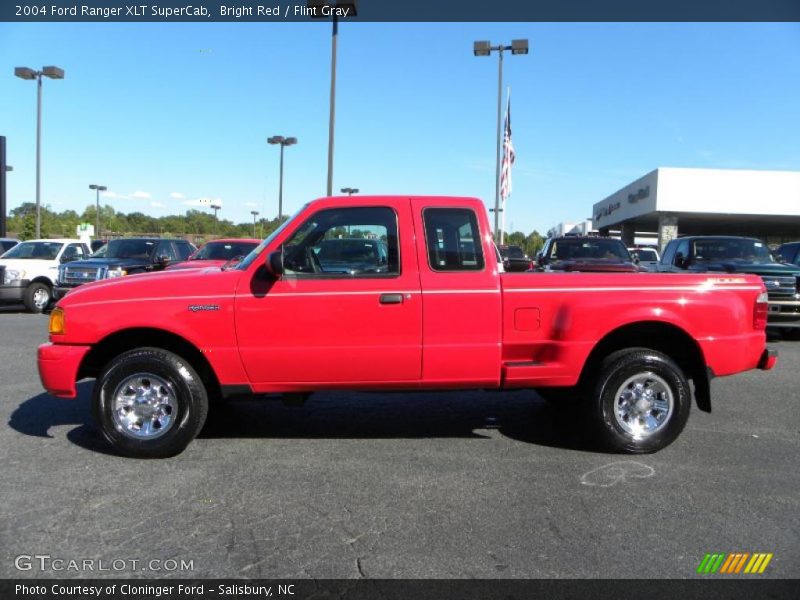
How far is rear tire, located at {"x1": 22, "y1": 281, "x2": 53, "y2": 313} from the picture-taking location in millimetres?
14703

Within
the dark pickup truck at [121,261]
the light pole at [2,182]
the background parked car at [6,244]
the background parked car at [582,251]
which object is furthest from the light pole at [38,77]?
the background parked car at [582,251]

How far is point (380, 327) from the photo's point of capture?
15.7 feet

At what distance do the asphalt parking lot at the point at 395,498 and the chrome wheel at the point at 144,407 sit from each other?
247 millimetres

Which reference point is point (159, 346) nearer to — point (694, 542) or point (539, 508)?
point (539, 508)

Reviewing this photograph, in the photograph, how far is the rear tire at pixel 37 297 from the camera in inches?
579

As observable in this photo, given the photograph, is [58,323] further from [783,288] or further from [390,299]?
[783,288]

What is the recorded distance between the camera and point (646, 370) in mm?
4961

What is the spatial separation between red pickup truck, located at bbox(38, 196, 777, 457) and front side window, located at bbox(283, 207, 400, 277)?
0.04 feet

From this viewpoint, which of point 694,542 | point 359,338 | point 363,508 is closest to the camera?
point 694,542

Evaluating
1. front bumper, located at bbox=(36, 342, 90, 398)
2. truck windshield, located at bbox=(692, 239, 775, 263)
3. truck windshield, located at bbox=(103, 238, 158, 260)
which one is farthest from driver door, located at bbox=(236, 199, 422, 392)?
truck windshield, located at bbox=(103, 238, 158, 260)

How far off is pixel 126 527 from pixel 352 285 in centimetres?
218

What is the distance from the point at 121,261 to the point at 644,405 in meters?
12.2

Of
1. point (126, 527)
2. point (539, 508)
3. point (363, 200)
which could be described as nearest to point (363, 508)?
point (539, 508)
